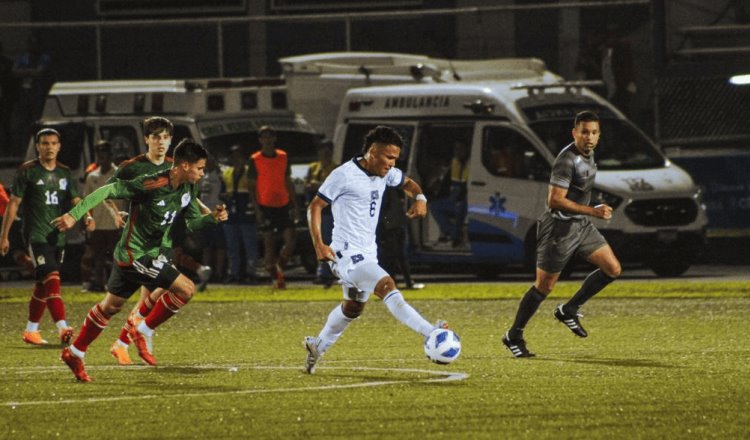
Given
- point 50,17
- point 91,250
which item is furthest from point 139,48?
point 91,250

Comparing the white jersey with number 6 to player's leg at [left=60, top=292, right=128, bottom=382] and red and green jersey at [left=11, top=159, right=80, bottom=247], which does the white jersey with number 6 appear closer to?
player's leg at [left=60, top=292, right=128, bottom=382]

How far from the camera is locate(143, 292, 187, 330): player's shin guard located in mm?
13184

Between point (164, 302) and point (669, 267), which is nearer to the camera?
point (164, 302)

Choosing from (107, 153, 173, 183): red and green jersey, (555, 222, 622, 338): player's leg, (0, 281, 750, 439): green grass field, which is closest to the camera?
(0, 281, 750, 439): green grass field

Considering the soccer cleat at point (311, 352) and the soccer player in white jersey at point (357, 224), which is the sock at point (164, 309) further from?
the soccer player in white jersey at point (357, 224)

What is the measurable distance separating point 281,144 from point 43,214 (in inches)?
334

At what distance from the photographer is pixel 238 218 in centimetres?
2289

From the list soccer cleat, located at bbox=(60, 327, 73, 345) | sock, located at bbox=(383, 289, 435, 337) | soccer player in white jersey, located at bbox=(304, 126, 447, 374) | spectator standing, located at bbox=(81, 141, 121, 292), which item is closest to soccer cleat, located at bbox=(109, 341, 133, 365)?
soccer cleat, located at bbox=(60, 327, 73, 345)

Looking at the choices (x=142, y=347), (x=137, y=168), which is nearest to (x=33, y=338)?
(x=142, y=347)

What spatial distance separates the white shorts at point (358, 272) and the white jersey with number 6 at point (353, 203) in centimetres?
5

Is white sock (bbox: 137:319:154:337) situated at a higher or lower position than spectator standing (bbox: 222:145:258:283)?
higher

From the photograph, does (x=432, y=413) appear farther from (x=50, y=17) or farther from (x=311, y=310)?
(x=50, y=17)

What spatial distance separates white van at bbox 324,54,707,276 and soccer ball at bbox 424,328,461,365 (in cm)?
1030

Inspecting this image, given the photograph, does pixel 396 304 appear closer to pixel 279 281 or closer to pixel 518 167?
pixel 279 281
